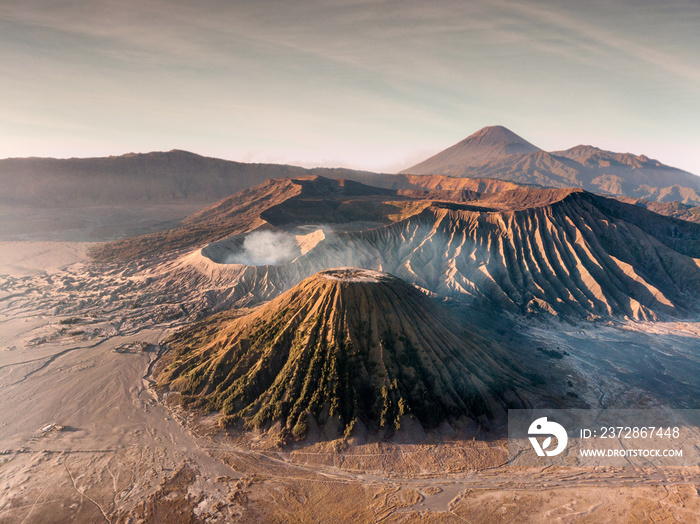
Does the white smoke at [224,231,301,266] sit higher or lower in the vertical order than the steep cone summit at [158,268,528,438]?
higher

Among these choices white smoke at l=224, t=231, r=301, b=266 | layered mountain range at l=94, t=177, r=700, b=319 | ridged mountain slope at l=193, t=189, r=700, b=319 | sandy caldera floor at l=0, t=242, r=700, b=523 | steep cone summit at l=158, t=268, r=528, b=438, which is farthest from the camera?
white smoke at l=224, t=231, r=301, b=266

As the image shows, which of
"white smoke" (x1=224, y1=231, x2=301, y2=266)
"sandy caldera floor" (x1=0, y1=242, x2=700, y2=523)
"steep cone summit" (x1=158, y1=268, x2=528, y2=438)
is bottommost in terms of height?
"sandy caldera floor" (x1=0, y1=242, x2=700, y2=523)

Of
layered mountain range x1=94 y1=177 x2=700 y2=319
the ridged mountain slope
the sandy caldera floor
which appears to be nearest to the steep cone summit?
the sandy caldera floor

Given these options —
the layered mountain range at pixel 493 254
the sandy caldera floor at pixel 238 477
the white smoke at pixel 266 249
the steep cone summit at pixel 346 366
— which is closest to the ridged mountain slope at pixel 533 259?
the layered mountain range at pixel 493 254

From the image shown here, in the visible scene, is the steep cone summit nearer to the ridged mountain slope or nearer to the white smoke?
the ridged mountain slope

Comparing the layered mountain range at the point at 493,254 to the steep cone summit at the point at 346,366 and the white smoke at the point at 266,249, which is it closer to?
the white smoke at the point at 266,249

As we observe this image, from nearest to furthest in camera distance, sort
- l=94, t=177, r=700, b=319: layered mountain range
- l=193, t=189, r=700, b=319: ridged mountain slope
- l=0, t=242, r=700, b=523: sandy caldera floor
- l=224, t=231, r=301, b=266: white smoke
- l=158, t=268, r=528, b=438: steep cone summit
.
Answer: l=0, t=242, r=700, b=523: sandy caldera floor
l=158, t=268, r=528, b=438: steep cone summit
l=193, t=189, r=700, b=319: ridged mountain slope
l=94, t=177, r=700, b=319: layered mountain range
l=224, t=231, r=301, b=266: white smoke

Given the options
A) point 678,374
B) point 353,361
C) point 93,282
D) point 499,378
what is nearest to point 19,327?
point 93,282
